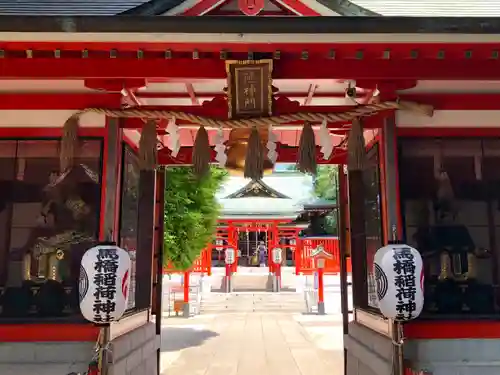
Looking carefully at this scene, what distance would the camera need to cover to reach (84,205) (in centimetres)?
486

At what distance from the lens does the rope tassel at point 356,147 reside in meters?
4.48

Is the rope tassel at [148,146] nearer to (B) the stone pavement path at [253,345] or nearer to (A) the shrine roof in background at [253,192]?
(B) the stone pavement path at [253,345]

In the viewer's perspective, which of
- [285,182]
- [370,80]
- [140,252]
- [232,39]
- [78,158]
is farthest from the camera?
[285,182]

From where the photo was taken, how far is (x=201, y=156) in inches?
179

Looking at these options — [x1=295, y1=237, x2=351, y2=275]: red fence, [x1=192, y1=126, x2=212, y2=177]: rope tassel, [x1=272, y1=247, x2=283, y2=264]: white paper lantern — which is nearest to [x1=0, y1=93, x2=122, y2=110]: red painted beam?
[x1=192, y1=126, x2=212, y2=177]: rope tassel

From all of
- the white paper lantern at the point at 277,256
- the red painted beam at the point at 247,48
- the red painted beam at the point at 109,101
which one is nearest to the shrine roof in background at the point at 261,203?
the white paper lantern at the point at 277,256

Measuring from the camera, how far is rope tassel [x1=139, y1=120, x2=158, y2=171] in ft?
14.9

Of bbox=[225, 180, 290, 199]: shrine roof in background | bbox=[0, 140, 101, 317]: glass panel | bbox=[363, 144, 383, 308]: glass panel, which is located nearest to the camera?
bbox=[0, 140, 101, 317]: glass panel

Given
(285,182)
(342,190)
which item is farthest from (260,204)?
(342,190)

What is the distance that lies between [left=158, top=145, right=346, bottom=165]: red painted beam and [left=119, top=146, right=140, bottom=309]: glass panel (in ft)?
2.43

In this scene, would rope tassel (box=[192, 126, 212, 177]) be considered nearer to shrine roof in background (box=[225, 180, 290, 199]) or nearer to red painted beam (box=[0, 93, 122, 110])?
red painted beam (box=[0, 93, 122, 110])

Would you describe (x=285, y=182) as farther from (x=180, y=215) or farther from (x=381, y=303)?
(x=381, y=303)

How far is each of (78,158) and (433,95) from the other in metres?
3.82

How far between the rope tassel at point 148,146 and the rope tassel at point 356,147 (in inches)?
76.9
